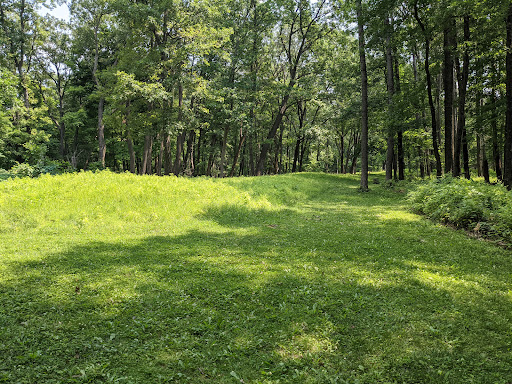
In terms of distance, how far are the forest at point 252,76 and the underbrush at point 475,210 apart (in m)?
2.99

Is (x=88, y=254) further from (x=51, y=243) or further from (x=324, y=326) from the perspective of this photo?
(x=324, y=326)

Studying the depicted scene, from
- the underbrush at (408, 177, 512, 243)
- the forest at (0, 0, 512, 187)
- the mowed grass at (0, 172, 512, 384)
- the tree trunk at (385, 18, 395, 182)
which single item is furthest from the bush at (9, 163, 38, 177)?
the tree trunk at (385, 18, 395, 182)

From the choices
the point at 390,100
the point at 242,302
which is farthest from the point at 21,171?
the point at 390,100

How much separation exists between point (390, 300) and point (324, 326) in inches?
54.1

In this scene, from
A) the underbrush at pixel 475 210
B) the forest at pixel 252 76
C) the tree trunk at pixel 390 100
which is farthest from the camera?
the tree trunk at pixel 390 100

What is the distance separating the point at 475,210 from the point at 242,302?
825 cm

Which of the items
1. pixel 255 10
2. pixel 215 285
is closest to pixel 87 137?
pixel 255 10

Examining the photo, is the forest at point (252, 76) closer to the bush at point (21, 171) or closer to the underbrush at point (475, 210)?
the bush at point (21, 171)

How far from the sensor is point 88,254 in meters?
6.41

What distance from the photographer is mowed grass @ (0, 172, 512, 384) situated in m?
3.24

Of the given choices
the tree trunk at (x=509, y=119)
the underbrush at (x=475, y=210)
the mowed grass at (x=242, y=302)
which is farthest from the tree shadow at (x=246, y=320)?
the tree trunk at (x=509, y=119)

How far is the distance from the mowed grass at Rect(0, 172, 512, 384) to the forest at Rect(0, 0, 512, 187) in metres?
9.03

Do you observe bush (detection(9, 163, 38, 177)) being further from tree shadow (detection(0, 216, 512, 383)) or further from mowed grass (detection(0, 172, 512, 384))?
tree shadow (detection(0, 216, 512, 383))

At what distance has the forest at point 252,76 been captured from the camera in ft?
57.4
